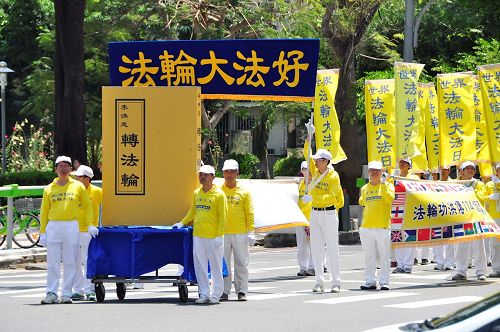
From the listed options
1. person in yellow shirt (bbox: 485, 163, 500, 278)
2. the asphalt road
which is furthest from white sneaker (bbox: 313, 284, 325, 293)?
person in yellow shirt (bbox: 485, 163, 500, 278)

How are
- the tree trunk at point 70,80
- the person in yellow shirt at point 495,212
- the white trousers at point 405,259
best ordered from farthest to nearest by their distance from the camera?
the tree trunk at point 70,80 → the white trousers at point 405,259 → the person in yellow shirt at point 495,212

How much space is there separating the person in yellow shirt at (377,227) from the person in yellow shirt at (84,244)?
394 cm

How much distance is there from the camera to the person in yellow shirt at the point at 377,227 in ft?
57.3

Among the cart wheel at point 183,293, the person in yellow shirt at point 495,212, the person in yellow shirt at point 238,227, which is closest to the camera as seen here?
the cart wheel at point 183,293

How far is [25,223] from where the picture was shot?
2536 centimetres

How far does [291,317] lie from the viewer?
13938mm

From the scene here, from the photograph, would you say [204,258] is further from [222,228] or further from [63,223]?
[63,223]

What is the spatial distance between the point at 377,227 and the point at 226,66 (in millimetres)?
3234

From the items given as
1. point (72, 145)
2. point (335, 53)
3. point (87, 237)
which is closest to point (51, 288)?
point (87, 237)

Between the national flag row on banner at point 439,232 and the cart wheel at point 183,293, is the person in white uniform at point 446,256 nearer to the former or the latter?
the national flag row on banner at point 439,232

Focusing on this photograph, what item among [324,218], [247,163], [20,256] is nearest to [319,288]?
[324,218]

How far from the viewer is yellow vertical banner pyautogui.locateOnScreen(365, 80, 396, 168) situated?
822 inches

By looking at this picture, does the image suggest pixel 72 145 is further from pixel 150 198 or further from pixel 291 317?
pixel 291 317

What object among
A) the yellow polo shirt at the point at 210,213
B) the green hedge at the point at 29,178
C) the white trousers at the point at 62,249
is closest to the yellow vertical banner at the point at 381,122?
the yellow polo shirt at the point at 210,213
